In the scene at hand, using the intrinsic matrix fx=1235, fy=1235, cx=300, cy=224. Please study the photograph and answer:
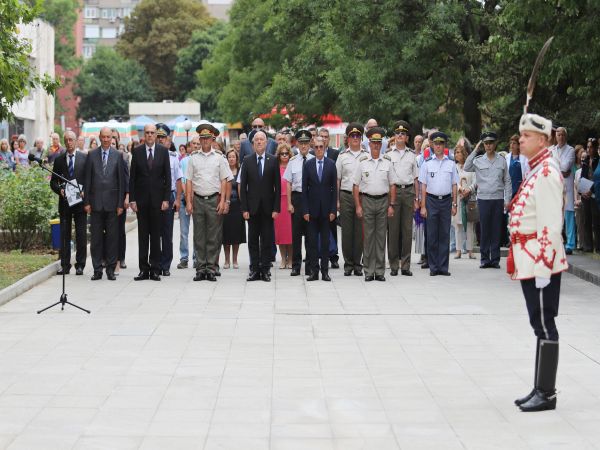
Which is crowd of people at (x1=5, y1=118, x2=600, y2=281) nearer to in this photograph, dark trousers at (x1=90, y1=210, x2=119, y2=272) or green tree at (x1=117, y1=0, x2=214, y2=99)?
dark trousers at (x1=90, y1=210, x2=119, y2=272)

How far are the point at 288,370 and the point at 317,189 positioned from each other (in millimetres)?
7374

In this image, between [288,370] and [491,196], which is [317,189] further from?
[288,370]

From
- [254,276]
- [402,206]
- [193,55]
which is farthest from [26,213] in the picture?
[193,55]

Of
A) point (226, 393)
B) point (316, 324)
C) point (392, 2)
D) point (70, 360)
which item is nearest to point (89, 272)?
point (316, 324)

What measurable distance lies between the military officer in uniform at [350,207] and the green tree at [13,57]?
14.3ft

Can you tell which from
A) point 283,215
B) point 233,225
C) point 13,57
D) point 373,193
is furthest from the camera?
point 233,225

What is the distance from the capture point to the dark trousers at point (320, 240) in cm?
1697

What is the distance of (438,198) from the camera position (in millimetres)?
17859

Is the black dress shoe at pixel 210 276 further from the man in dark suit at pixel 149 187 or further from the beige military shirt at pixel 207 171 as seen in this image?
the beige military shirt at pixel 207 171

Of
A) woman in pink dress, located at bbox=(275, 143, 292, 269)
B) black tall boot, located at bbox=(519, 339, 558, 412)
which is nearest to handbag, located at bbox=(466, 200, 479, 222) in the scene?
woman in pink dress, located at bbox=(275, 143, 292, 269)

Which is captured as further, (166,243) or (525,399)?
(166,243)

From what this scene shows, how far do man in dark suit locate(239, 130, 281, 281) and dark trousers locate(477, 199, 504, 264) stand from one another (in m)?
3.55

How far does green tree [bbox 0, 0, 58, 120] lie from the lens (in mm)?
15336

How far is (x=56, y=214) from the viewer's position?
20.3 metres
